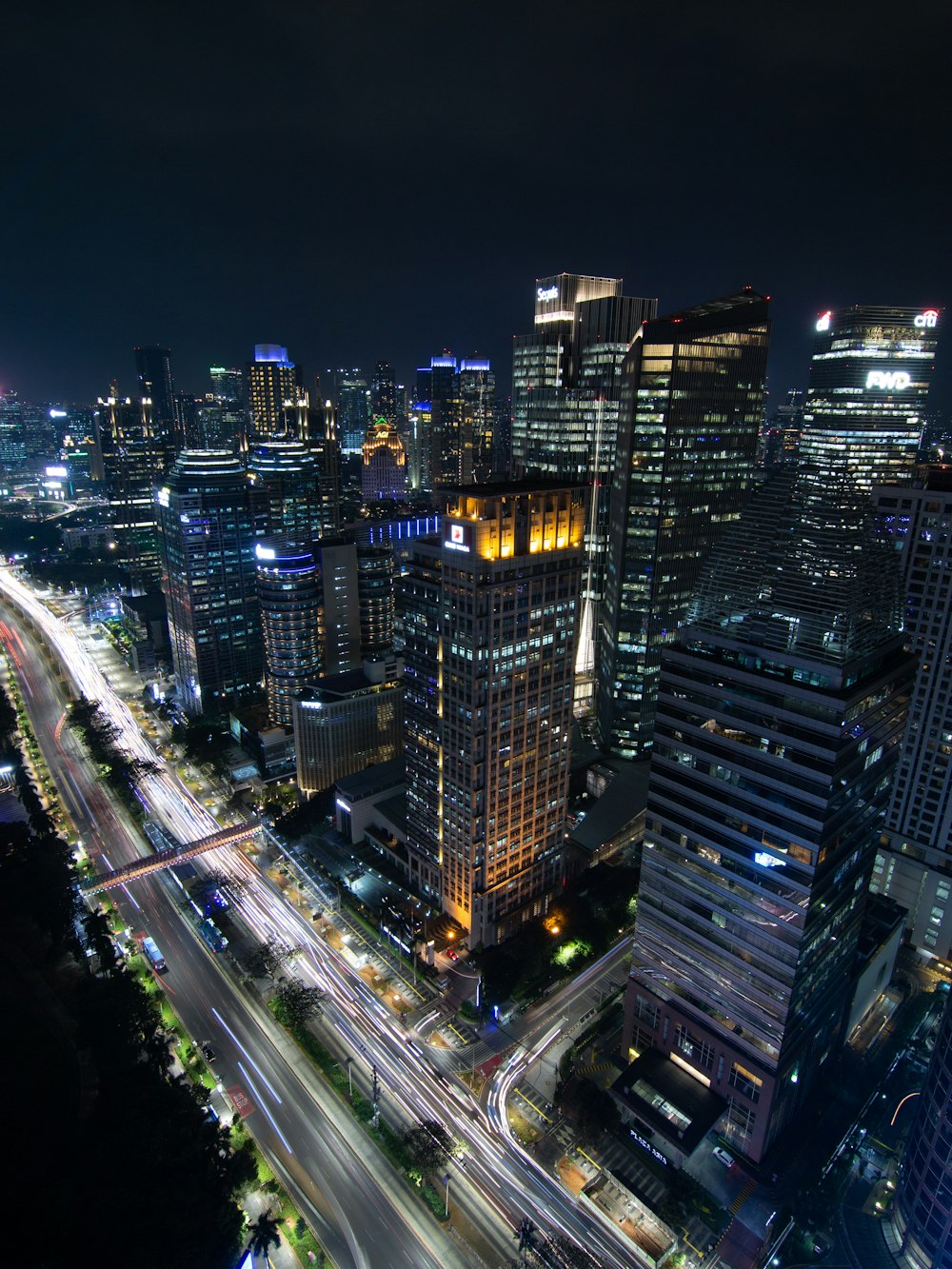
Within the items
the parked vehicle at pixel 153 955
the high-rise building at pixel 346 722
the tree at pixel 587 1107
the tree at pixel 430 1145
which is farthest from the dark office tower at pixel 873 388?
the parked vehicle at pixel 153 955

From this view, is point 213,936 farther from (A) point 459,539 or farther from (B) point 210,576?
(B) point 210,576

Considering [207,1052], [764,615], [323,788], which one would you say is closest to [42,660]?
[323,788]

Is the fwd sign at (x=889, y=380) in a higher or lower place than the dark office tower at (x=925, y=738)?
higher

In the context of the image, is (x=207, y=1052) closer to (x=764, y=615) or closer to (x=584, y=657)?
(x=764, y=615)

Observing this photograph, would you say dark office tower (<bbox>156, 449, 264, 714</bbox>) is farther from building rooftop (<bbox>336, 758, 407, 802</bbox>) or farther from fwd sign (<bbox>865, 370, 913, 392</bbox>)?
fwd sign (<bbox>865, 370, 913, 392</bbox>)

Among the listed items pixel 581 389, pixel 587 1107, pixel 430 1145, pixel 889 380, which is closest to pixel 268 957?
pixel 430 1145

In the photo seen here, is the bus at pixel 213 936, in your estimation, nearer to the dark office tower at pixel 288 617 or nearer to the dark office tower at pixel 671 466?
the dark office tower at pixel 288 617
